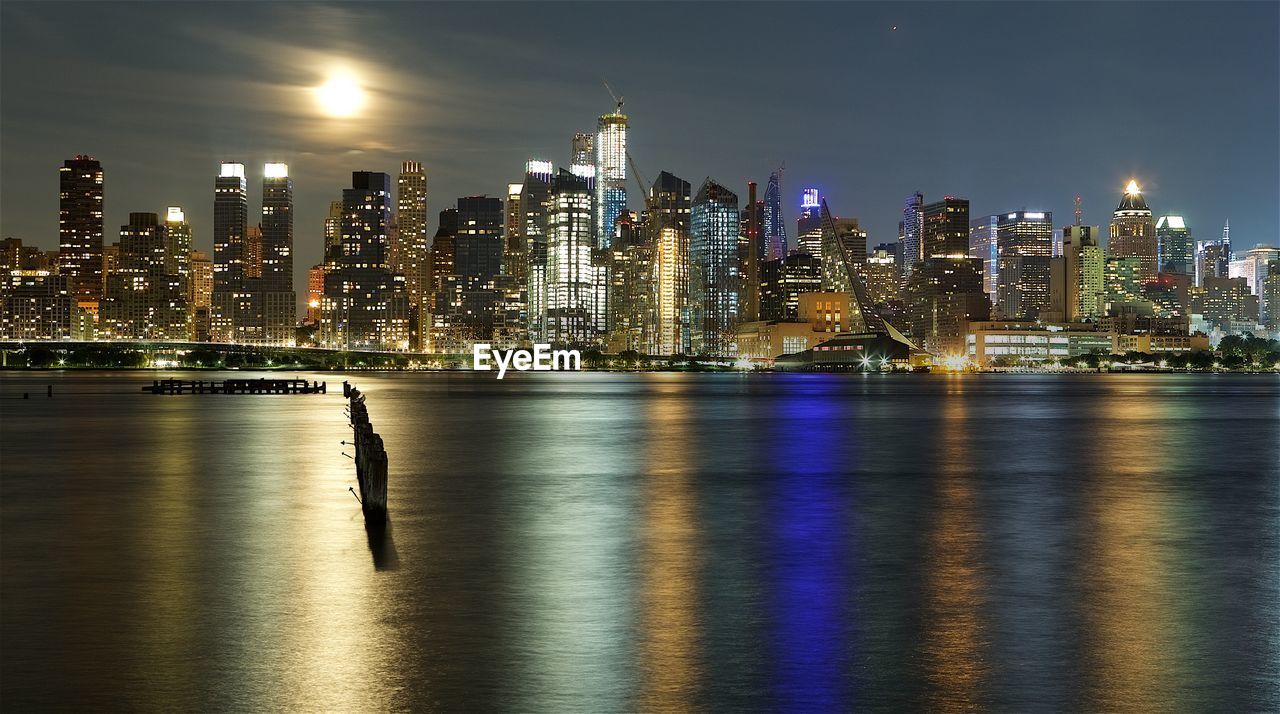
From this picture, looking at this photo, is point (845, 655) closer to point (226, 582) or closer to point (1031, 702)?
point (1031, 702)

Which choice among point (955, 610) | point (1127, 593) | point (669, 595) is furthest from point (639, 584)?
point (1127, 593)

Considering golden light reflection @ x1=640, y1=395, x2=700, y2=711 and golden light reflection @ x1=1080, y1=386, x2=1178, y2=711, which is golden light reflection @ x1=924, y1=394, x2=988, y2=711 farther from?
golden light reflection @ x1=640, y1=395, x2=700, y2=711

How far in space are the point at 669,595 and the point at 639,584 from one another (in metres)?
0.97

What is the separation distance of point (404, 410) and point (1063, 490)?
186 ft

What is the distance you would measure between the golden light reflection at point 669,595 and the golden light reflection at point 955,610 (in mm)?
2564

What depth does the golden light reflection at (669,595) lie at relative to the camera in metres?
13.0

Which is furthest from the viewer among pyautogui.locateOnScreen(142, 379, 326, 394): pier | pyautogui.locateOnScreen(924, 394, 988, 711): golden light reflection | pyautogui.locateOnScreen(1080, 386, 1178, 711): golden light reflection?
pyautogui.locateOnScreen(142, 379, 326, 394): pier

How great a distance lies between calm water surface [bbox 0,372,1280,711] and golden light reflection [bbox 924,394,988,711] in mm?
66

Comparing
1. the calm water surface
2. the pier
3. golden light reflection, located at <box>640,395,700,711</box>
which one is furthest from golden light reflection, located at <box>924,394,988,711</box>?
the pier

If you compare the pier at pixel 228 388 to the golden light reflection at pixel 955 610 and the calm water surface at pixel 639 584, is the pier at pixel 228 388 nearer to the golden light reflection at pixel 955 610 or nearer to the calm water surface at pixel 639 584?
the calm water surface at pixel 639 584

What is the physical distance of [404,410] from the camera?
8500cm

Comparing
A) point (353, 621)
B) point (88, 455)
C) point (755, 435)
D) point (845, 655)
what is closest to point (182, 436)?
point (88, 455)

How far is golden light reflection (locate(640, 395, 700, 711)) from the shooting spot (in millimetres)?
13031

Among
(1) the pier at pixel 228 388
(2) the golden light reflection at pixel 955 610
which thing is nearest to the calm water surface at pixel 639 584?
(2) the golden light reflection at pixel 955 610
